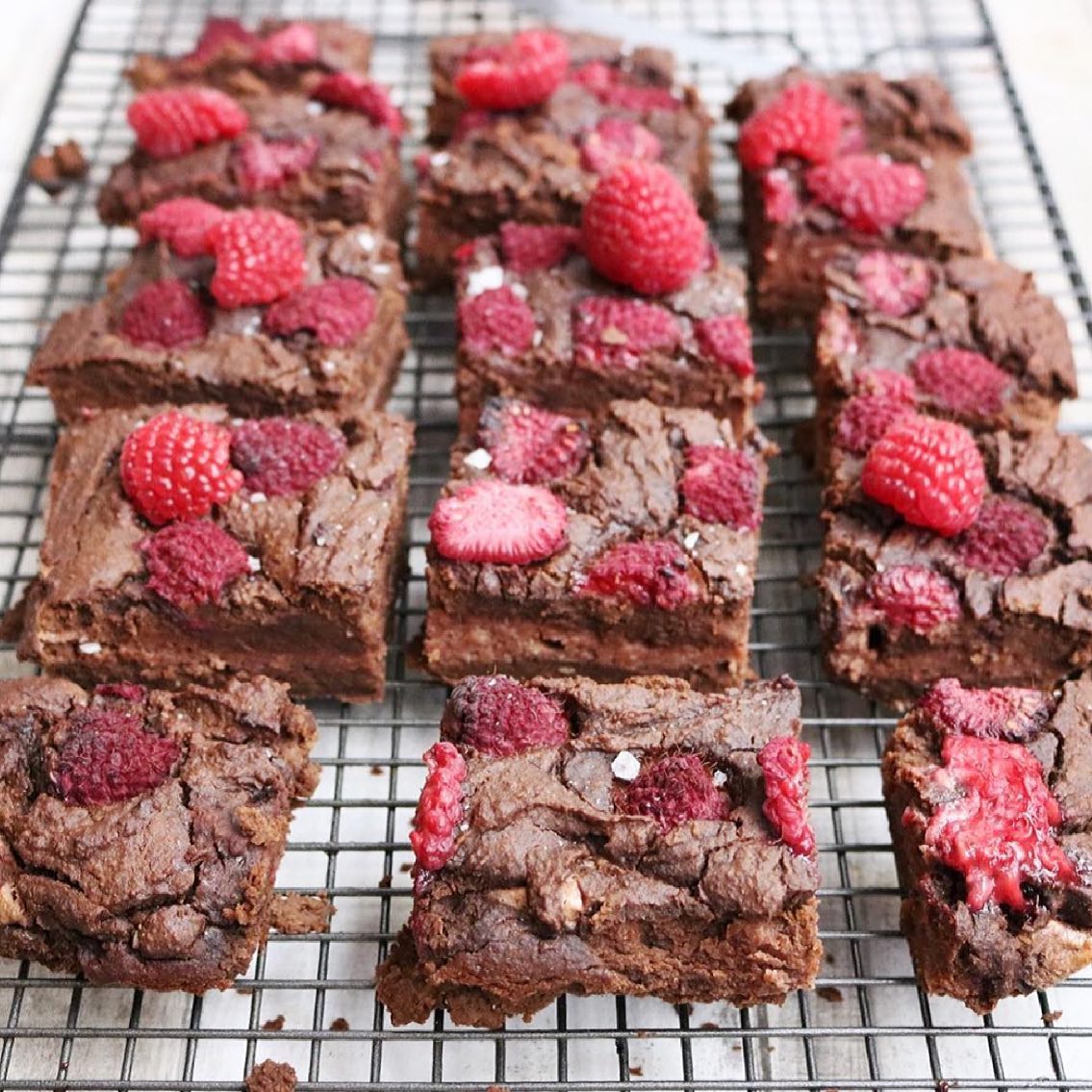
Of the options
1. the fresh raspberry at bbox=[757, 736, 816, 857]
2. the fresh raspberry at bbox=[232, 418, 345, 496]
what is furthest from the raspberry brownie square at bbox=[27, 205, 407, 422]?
the fresh raspberry at bbox=[757, 736, 816, 857]

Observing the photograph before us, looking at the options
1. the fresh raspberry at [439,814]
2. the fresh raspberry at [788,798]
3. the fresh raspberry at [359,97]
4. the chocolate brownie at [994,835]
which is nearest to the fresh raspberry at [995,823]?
the chocolate brownie at [994,835]

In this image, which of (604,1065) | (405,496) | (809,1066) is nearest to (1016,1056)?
(809,1066)

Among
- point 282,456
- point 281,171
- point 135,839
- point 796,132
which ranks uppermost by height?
point 796,132

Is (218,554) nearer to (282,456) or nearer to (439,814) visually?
(282,456)

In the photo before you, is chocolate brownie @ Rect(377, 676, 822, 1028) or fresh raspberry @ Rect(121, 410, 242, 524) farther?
fresh raspberry @ Rect(121, 410, 242, 524)

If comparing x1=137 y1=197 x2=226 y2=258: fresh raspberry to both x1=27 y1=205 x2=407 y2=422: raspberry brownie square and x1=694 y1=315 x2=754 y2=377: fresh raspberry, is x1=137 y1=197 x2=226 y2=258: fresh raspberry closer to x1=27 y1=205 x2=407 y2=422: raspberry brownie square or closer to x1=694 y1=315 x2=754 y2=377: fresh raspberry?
x1=27 y1=205 x2=407 y2=422: raspberry brownie square

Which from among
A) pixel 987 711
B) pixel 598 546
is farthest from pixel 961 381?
pixel 598 546
